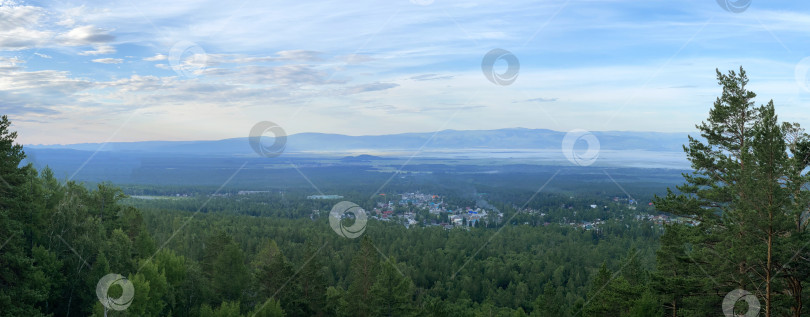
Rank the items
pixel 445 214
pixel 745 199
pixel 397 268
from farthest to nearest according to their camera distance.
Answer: pixel 445 214 < pixel 397 268 < pixel 745 199

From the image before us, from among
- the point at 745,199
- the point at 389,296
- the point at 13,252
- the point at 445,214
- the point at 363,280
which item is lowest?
the point at 445,214

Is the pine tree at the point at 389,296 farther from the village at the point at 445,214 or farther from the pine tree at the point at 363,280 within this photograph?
the village at the point at 445,214

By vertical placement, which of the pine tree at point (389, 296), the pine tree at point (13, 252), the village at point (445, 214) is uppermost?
the pine tree at point (13, 252)

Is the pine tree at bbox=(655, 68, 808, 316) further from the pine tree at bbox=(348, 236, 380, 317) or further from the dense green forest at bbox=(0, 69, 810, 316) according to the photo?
the pine tree at bbox=(348, 236, 380, 317)

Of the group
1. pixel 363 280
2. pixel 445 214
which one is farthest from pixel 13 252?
pixel 445 214

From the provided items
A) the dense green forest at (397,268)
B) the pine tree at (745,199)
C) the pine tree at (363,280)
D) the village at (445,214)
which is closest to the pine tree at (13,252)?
the dense green forest at (397,268)

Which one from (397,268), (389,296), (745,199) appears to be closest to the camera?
(745,199)

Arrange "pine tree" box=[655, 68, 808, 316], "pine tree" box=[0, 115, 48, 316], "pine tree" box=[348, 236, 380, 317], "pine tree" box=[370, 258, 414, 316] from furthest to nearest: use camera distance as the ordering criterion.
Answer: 1. "pine tree" box=[348, 236, 380, 317]
2. "pine tree" box=[370, 258, 414, 316]
3. "pine tree" box=[0, 115, 48, 316]
4. "pine tree" box=[655, 68, 808, 316]

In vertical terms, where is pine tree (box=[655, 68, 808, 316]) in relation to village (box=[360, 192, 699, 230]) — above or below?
above

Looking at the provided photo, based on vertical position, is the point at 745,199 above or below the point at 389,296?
above

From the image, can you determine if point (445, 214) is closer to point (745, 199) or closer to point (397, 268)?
point (397, 268)

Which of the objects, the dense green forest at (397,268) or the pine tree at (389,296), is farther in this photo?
the pine tree at (389,296)

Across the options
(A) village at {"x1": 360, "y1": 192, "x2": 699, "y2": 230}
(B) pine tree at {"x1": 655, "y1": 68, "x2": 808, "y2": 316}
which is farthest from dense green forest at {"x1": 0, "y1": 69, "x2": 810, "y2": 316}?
(A) village at {"x1": 360, "y1": 192, "x2": 699, "y2": 230}
